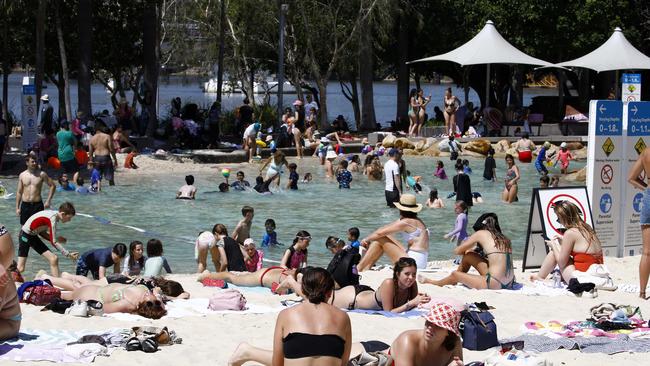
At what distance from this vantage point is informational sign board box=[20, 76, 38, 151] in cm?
2506

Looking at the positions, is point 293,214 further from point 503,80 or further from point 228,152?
point 503,80

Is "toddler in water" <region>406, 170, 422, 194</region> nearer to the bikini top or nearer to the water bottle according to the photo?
the water bottle

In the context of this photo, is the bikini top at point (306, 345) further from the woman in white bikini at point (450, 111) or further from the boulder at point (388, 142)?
the woman in white bikini at point (450, 111)

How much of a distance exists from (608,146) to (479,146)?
57.7 ft

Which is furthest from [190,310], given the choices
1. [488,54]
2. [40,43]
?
[488,54]

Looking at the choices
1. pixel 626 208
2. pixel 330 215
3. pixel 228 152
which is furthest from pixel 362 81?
pixel 626 208

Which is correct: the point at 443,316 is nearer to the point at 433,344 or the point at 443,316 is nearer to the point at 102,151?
the point at 433,344

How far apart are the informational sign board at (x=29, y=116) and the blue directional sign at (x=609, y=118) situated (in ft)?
46.8

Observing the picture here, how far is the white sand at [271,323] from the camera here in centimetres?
936

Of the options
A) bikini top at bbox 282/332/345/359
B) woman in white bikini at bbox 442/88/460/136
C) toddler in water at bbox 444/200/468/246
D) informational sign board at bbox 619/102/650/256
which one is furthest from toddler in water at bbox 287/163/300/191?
bikini top at bbox 282/332/345/359

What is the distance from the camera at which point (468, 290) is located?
12422mm

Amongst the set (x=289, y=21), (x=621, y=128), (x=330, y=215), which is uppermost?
(x=289, y=21)

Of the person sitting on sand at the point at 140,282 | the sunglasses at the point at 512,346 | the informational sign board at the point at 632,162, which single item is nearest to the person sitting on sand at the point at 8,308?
the person sitting on sand at the point at 140,282

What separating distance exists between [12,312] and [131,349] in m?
0.99
